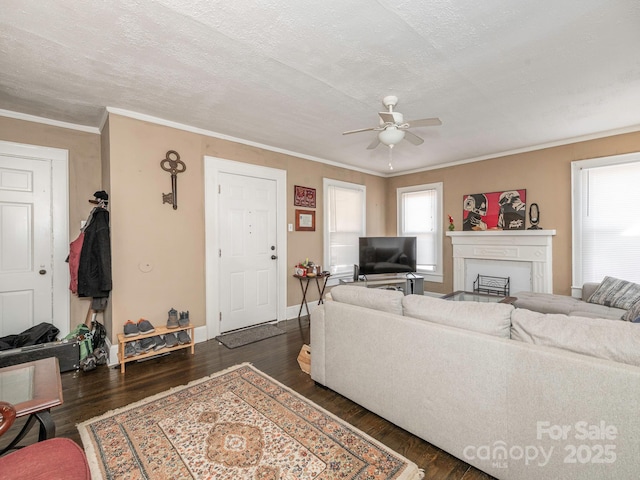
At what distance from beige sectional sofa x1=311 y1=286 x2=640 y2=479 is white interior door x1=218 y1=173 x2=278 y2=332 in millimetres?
2227

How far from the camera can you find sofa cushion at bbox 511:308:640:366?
1.24m

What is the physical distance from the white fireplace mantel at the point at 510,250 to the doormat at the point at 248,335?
3.27 metres

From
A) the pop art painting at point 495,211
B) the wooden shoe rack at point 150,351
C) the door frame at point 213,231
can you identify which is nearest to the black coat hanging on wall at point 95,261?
the wooden shoe rack at point 150,351

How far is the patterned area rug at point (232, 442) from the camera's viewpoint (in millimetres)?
1572

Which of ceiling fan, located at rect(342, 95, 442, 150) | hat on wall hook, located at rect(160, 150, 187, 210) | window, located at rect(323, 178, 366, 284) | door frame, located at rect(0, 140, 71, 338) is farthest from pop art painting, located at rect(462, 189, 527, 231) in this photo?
door frame, located at rect(0, 140, 71, 338)

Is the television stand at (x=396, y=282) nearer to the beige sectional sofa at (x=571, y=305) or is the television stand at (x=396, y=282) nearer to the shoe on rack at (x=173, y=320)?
the beige sectional sofa at (x=571, y=305)

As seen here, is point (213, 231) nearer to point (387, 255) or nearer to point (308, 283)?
point (308, 283)

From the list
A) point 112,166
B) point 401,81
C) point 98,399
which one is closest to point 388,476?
point 98,399

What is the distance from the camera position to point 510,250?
4520 mm

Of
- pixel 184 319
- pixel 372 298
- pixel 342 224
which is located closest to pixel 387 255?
pixel 342 224

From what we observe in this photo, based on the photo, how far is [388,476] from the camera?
1.52 metres

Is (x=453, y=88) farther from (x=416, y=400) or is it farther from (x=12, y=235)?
(x=12, y=235)

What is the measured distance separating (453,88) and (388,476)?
287cm

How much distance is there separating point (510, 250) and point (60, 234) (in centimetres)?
591
